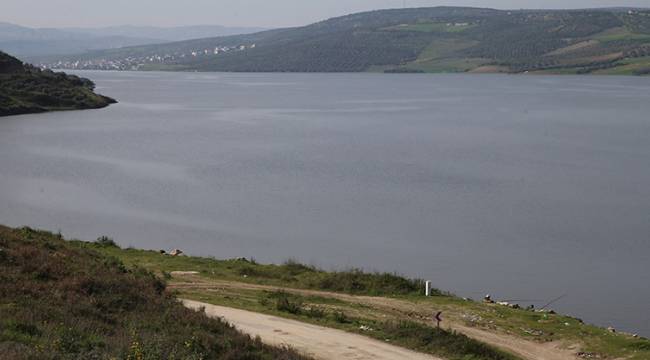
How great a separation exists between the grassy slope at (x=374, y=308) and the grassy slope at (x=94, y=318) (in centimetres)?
315

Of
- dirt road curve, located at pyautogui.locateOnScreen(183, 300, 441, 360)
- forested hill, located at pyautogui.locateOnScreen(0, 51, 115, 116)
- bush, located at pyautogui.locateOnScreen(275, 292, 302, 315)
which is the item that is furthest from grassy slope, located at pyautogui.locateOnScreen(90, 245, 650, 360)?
forested hill, located at pyautogui.locateOnScreen(0, 51, 115, 116)

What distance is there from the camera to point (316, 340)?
579 inches

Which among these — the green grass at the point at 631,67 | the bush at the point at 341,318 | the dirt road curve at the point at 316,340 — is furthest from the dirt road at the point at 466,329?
the green grass at the point at 631,67

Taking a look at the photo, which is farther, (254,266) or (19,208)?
(19,208)

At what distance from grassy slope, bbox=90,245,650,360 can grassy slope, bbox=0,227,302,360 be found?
3.15 meters

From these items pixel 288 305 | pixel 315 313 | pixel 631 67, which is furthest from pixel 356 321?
pixel 631 67

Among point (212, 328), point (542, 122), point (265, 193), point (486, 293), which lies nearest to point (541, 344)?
point (212, 328)

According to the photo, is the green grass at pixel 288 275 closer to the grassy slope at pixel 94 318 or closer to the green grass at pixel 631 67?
the grassy slope at pixel 94 318

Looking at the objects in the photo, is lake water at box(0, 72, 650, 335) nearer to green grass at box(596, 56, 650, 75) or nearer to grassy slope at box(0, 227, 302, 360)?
grassy slope at box(0, 227, 302, 360)

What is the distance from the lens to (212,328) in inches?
503

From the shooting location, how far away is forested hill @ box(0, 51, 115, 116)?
96131 mm

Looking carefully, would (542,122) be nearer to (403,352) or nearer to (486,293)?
(486,293)

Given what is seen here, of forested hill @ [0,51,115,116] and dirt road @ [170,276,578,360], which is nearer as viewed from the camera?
dirt road @ [170,276,578,360]

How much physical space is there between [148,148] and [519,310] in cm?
4927
